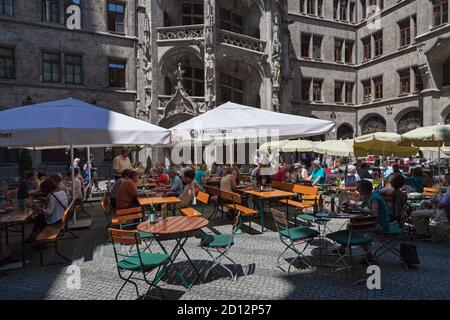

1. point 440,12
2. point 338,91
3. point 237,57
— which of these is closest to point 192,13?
point 237,57

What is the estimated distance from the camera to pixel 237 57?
24.2 metres

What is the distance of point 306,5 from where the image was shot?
32.7 m

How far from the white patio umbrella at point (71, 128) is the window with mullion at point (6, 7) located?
18249 mm

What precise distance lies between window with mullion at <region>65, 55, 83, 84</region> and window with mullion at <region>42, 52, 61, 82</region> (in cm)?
56

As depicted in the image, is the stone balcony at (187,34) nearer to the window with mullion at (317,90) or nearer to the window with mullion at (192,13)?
the window with mullion at (192,13)

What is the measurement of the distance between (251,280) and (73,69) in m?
22.3

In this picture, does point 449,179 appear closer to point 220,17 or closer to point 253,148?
point 253,148

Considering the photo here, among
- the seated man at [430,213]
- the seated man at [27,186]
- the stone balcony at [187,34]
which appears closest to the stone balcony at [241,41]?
the stone balcony at [187,34]

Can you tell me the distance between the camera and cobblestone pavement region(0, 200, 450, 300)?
4957 mm

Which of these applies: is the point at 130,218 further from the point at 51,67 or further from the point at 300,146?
the point at 51,67

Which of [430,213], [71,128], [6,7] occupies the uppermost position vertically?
[6,7]

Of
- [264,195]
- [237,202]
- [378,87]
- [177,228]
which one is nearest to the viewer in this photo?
[177,228]

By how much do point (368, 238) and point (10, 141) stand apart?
6.70 meters

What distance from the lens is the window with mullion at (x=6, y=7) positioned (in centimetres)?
2072
